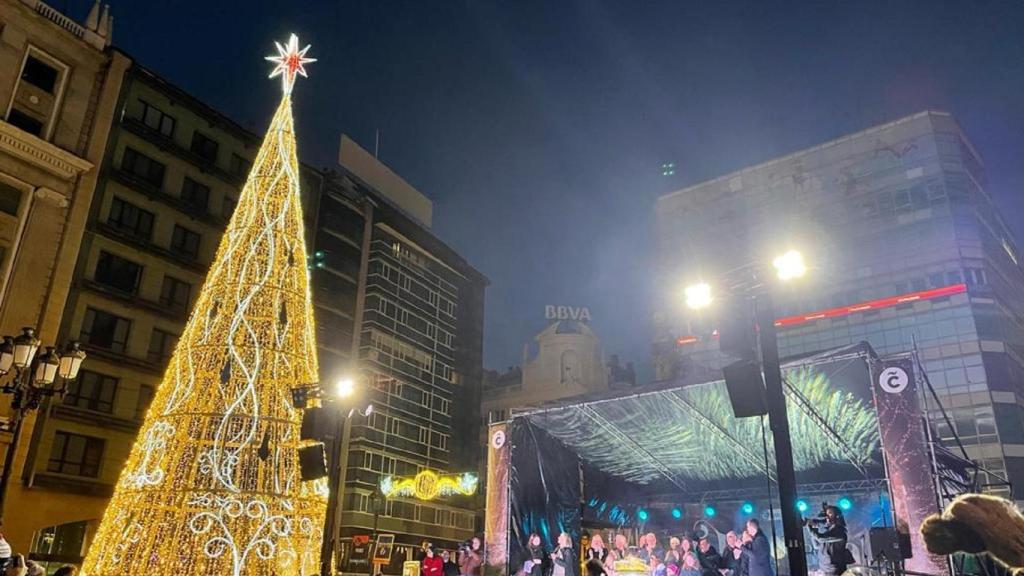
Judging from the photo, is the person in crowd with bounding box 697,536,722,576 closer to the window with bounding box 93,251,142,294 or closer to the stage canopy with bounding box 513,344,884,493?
the stage canopy with bounding box 513,344,884,493

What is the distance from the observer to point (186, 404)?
36.6 feet

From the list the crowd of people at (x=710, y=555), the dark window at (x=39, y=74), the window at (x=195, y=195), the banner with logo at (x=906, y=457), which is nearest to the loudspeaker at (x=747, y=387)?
the crowd of people at (x=710, y=555)

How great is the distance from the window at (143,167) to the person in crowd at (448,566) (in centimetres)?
2299

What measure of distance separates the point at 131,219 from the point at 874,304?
140ft

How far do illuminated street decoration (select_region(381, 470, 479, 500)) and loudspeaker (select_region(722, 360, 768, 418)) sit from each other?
29.2 m

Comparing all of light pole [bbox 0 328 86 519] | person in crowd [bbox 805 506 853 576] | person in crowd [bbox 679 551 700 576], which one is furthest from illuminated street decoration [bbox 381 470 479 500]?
light pole [bbox 0 328 86 519]

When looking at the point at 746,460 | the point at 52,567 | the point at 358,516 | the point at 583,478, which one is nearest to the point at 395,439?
the point at 358,516

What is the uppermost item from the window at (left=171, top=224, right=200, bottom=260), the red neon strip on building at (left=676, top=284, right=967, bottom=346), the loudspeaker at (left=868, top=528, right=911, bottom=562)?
the red neon strip on building at (left=676, top=284, right=967, bottom=346)

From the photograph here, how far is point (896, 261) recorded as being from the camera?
42.5 metres

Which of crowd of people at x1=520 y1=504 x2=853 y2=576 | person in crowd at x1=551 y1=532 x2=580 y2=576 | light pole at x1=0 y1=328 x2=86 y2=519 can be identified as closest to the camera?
light pole at x1=0 y1=328 x2=86 y2=519

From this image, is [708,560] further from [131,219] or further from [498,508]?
[131,219]

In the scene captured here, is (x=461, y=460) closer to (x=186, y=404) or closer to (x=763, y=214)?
(x=763, y=214)

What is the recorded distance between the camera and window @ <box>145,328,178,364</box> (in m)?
28.8

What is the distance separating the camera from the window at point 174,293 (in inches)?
1179
